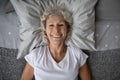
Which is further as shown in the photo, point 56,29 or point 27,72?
point 27,72

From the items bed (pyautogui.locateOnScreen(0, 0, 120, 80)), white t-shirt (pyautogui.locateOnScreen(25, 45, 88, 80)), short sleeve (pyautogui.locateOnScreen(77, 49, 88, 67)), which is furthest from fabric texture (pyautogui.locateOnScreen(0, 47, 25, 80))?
short sleeve (pyautogui.locateOnScreen(77, 49, 88, 67))

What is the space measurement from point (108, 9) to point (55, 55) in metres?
0.51

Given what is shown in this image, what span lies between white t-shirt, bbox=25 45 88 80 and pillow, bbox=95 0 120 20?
0.38 meters

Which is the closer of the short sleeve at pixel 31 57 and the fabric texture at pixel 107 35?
the short sleeve at pixel 31 57

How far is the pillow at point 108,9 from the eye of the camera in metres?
1.67

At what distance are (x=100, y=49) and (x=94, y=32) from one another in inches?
5.6

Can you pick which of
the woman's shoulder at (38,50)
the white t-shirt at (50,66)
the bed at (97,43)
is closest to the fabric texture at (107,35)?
the bed at (97,43)

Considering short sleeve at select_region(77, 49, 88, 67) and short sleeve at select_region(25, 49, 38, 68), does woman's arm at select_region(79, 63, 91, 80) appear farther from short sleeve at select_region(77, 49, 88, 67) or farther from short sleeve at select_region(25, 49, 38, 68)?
short sleeve at select_region(25, 49, 38, 68)

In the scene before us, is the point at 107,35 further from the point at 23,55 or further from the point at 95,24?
the point at 23,55

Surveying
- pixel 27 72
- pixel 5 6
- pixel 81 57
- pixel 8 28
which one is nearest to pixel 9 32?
pixel 8 28

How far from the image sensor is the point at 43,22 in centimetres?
161

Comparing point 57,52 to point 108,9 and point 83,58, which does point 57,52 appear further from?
point 108,9

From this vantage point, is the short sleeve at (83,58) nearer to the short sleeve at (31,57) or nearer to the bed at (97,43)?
the bed at (97,43)

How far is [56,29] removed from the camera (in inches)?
60.9
